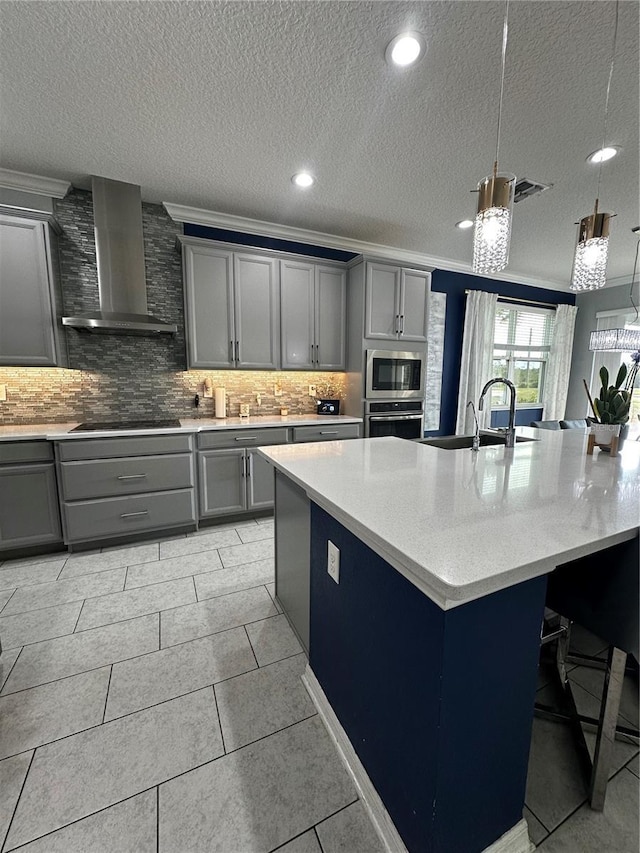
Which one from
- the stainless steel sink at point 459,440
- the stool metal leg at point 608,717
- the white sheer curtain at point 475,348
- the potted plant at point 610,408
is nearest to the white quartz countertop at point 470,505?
the potted plant at point 610,408

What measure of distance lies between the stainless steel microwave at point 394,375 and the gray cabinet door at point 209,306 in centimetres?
142

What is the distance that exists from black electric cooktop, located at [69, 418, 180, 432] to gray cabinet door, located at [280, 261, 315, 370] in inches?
48.3

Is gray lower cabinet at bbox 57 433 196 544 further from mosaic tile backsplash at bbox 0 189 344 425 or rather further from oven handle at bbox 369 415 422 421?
oven handle at bbox 369 415 422 421

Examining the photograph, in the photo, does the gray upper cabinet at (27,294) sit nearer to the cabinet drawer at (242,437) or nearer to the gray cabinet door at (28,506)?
the gray cabinet door at (28,506)

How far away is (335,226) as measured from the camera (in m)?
3.55

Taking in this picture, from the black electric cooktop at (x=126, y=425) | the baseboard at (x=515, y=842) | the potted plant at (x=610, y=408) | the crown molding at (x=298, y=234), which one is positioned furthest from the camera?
the crown molding at (x=298, y=234)

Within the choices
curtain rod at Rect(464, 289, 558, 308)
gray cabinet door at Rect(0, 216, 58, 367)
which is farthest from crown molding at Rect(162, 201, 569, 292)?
gray cabinet door at Rect(0, 216, 58, 367)

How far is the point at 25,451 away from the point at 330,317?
→ 2845 mm

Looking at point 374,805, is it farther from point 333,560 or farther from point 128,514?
point 128,514

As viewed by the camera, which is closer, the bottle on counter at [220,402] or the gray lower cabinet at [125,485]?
the gray lower cabinet at [125,485]

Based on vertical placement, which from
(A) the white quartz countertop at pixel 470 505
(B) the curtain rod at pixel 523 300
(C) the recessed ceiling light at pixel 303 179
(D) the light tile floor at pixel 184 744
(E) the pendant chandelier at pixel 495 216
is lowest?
(D) the light tile floor at pixel 184 744

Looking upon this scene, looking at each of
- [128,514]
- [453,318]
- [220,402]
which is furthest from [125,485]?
[453,318]

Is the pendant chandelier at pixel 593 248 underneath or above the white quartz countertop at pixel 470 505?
above

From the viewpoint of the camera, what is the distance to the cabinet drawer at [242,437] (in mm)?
3039
